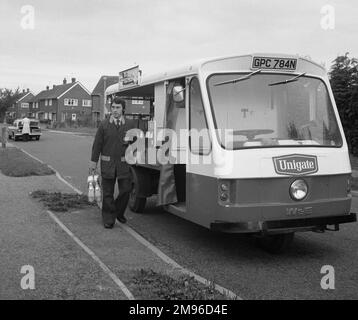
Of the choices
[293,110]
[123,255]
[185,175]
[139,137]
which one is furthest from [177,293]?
[139,137]

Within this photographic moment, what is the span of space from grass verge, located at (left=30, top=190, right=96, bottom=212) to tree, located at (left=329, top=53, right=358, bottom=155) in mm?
11362

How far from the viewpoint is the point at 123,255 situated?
20.0 ft

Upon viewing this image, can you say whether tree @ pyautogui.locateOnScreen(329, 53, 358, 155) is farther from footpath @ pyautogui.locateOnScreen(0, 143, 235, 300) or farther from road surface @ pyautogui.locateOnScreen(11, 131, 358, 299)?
footpath @ pyautogui.locateOnScreen(0, 143, 235, 300)

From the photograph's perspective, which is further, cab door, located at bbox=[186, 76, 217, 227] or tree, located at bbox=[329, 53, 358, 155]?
tree, located at bbox=[329, 53, 358, 155]

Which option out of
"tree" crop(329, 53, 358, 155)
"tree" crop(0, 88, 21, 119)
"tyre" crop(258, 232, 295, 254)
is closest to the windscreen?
"tyre" crop(258, 232, 295, 254)

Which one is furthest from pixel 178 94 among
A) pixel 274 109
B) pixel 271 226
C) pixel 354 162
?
pixel 354 162

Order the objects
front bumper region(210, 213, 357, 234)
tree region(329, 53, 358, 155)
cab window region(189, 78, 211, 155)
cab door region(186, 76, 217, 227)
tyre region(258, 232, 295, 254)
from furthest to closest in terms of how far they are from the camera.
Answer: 1. tree region(329, 53, 358, 155)
2. tyre region(258, 232, 295, 254)
3. cab window region(189, 78, 211, 155)
4. cab door region(186, 76, 217, 227)
5. front bumper region(210, 213, 357, 234)

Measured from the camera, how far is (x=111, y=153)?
298 inches

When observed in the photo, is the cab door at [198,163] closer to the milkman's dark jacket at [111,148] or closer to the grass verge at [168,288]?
the grass verge at [168,288]

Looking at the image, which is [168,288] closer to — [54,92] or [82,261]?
[82,261]

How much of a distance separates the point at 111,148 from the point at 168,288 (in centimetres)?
324

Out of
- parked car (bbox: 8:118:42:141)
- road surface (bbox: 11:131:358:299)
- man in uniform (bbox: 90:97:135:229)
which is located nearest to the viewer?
road surface (bbox: 11:131:358:299)

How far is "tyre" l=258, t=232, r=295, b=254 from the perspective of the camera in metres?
6.50
